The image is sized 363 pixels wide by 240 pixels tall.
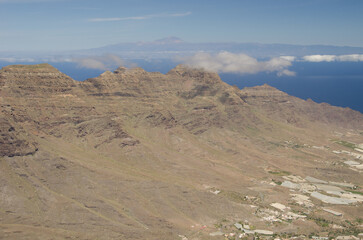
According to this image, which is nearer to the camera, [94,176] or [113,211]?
[113,211]

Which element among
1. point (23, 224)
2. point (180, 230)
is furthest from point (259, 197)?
point (23, 224)

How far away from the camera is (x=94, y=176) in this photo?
166m

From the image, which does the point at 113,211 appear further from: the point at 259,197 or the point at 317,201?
the point at 317,201

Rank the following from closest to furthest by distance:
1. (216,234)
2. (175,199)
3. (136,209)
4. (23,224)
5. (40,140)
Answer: (23,224) < (216,234) < (136,209) < (175,199) < (40,140)

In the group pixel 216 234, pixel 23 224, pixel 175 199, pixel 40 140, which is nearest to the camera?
pixel 23 224

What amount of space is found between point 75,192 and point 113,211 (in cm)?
2068

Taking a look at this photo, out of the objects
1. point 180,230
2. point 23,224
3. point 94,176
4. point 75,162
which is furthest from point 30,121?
point 180,230

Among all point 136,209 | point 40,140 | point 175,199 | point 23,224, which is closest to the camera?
point 23,224

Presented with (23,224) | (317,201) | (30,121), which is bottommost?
(317,201)

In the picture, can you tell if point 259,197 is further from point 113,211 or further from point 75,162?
point 75,162

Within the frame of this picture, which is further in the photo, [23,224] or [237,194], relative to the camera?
[237,194]

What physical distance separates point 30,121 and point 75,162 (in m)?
39.5

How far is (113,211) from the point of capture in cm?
14512

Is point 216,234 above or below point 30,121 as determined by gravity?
below
